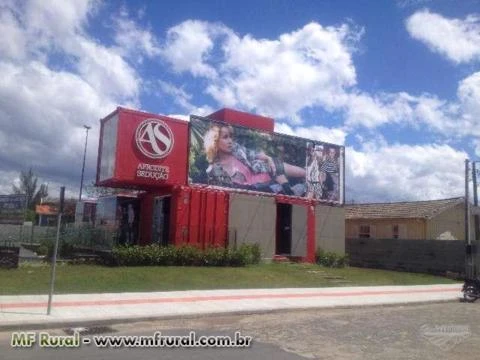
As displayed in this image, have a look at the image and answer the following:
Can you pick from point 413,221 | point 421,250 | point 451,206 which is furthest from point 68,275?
point 451,206

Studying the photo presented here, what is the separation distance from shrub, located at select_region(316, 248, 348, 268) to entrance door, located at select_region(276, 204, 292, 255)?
5.48ft

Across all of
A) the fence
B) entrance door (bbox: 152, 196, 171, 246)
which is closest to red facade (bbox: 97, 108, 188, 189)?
entrance door (bbox: 152, 196, 171, 246)

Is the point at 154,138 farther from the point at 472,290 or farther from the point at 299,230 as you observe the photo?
the point at 472,290

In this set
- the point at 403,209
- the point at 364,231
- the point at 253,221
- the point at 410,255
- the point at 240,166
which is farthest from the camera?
the point at 364,231

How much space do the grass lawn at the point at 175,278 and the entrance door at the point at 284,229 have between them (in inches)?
82.9

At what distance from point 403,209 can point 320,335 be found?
2803 centimetres

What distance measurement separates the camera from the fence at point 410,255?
2823cm

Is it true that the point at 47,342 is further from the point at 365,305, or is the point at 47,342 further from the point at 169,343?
the point at 365,305

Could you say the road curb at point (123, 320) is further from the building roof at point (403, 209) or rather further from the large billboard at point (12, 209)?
the building roof at point (403, 209)

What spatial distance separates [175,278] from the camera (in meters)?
18.6

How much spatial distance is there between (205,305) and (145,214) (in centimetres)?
1240

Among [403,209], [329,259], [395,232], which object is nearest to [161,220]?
[329,259]

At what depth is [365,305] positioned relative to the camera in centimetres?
1590

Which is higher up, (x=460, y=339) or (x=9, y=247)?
(x=9, y=247)
